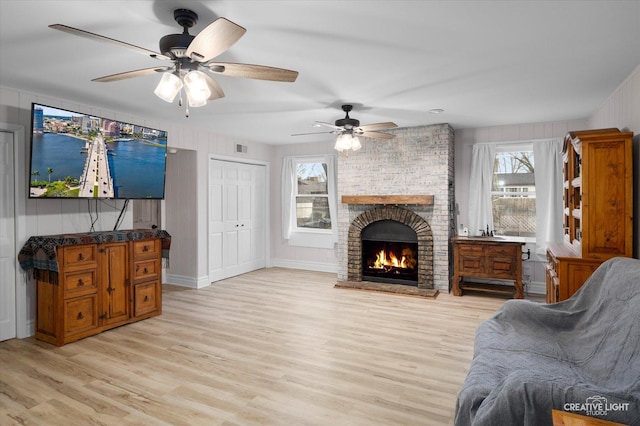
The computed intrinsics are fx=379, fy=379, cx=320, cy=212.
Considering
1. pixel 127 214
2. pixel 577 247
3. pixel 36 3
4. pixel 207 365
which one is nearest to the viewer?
pixel 36 3

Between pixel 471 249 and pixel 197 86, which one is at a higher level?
pixel 197 86

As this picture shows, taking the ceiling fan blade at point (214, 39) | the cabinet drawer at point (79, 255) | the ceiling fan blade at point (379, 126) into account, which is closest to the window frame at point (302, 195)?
the ceiling fan blade at point (379, 126)

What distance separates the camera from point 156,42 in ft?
8.77

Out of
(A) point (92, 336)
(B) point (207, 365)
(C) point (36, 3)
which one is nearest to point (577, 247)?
(B) point (207, 365)

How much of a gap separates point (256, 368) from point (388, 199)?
339 centimetres

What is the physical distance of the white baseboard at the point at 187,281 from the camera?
6.01 meters

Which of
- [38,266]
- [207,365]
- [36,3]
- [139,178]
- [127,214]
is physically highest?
[36,3]

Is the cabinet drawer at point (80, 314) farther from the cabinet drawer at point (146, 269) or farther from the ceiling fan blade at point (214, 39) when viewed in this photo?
the ceiling fan blade at point (214, 39)

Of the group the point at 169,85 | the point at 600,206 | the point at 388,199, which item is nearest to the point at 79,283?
the point at 169,85

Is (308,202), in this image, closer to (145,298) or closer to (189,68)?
(145,298)

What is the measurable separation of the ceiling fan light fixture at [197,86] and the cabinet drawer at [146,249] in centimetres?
271

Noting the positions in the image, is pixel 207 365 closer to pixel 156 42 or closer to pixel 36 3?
pixel 156 42

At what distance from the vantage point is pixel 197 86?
2.24 metres

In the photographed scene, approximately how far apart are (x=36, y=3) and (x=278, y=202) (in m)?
5.67
